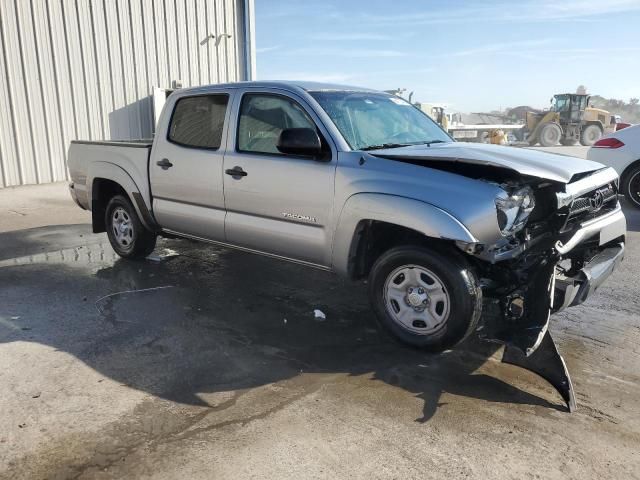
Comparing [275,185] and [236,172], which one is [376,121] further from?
[236,172]

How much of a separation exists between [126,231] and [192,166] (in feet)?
5.54

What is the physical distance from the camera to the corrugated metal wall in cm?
1234

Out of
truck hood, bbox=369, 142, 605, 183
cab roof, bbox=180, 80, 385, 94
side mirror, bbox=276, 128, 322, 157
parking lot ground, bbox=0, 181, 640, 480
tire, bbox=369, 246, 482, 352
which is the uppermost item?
cab roof, bbox=180, 80, 385, 94

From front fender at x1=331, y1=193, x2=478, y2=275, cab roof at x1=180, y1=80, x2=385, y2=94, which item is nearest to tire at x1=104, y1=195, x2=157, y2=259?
cab roof at x1=180, y1=80, x2=385, y2=94

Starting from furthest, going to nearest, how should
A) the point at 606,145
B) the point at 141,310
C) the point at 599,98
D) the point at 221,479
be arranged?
the point at 599,98
the point at 606,145
the point at 141,310
the point at 221,479

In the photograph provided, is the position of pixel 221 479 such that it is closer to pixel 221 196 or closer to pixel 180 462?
pixel 180 462

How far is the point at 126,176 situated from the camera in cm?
589

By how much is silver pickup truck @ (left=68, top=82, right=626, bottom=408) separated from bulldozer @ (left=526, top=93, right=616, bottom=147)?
25758mm

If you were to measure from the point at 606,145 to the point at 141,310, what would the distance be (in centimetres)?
810

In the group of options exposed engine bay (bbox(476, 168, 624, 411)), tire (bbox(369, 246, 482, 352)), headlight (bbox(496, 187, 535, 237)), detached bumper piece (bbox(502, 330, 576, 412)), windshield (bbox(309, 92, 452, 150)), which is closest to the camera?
detached bumper piece (bbox(502, 330, 576, 412))

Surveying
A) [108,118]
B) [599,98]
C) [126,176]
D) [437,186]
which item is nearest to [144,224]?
[126,176]

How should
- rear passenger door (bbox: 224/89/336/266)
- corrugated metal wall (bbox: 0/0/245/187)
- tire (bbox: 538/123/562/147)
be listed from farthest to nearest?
tire (bbox: 538/123/562/147) → corrugated metal wall (bbox: 0/0/245/187) → rear passenger door (bbox: 224/89/336/266)

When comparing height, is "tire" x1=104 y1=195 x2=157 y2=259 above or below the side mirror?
below

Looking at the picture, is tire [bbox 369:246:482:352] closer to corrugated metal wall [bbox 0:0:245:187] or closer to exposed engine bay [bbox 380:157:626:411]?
exposed engine bay [bbox 380:157:626:411]
